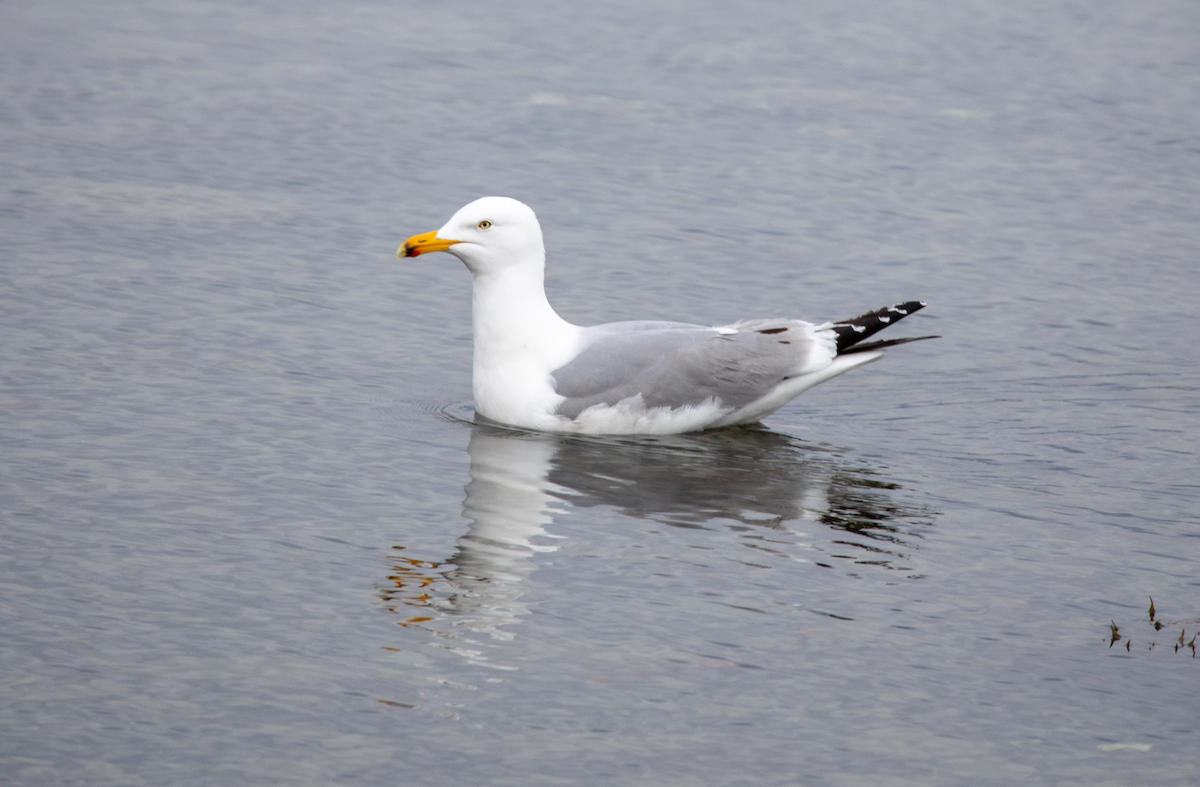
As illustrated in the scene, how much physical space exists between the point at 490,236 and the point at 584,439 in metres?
1.20

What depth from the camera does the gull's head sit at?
9070 millimetres

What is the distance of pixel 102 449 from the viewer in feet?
26.7

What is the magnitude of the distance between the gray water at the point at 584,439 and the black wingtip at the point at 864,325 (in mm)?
489

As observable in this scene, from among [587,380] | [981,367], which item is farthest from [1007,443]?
[587,380]

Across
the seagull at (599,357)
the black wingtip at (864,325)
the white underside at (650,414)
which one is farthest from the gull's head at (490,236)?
the black wingtip at (864,325)

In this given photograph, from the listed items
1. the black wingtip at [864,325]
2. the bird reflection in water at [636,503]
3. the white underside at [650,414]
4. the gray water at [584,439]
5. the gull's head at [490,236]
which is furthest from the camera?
the black wingtip at [864,325]

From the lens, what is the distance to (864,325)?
9.39 m

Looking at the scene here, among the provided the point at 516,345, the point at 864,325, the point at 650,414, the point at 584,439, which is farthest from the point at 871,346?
the point at 516,345

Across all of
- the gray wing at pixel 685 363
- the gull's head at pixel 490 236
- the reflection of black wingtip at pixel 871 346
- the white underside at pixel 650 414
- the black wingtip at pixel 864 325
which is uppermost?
the gull's head at pixel 490 236

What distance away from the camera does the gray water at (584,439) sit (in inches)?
232

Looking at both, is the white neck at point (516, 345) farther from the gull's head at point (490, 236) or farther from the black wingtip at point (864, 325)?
the black wingtip at point (864, 325)

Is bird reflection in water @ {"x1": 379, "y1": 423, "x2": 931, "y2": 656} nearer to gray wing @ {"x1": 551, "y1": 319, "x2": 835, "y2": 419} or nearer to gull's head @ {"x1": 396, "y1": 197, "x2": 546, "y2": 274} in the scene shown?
gray wing @ {"x1": 551, "y1": 319, "x2": 835, "y2": 419}

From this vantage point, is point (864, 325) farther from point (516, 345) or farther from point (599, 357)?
point (516, 345)

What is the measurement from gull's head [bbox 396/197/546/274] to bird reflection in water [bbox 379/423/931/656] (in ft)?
3.04
